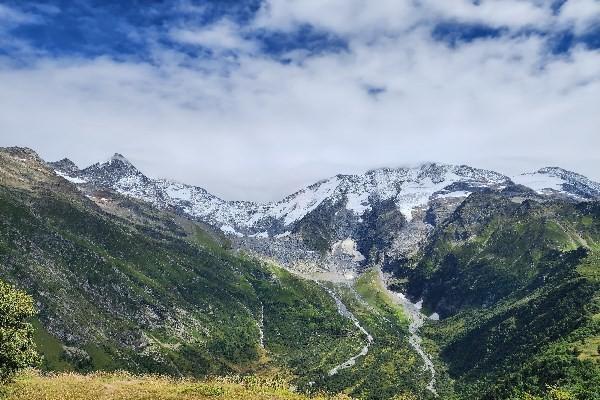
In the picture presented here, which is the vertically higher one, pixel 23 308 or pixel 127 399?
pixel 23 308

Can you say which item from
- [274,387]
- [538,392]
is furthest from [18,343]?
[538,392]

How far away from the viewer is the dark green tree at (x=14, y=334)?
200 ft

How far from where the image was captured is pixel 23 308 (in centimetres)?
6356

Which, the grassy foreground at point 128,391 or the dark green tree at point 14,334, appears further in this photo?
the dark green tree at point 14,334

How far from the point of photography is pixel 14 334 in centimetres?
6125

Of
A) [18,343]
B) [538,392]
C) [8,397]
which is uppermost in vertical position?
[18,343]

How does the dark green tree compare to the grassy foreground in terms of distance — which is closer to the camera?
the grassy foreground

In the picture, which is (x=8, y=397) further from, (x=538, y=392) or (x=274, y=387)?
(x=538, y=392)

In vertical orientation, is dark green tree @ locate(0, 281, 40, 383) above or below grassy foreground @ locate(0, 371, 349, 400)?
above

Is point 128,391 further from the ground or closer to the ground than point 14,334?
closer to the ground

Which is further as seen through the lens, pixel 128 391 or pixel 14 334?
pixel 128 391

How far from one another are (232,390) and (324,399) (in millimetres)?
10560

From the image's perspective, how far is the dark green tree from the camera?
6088 cm

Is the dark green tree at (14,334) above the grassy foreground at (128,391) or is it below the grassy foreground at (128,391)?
above
